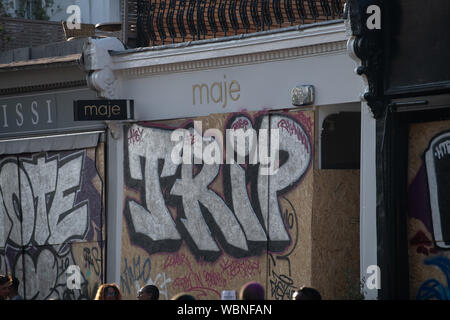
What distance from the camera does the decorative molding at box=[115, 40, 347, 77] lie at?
40.7ft

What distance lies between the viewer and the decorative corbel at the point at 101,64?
49.2 feet

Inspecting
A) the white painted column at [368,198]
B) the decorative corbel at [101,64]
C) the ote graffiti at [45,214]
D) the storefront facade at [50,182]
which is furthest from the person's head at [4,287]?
the decorative corbel at [101,64]

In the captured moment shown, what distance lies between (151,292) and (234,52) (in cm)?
453

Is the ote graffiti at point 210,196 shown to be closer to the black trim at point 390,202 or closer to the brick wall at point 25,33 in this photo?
the black trim at point 390,202

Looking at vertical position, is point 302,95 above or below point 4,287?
above

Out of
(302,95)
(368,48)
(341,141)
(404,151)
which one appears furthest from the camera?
(341,141)

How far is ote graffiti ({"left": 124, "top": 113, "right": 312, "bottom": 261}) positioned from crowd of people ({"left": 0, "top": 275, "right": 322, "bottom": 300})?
8.32 feet

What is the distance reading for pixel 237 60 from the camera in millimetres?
13523

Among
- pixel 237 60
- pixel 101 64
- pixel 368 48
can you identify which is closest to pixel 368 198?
pixel 368 48

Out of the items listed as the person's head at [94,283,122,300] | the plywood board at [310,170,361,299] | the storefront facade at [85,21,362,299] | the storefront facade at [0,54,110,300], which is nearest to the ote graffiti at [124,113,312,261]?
the storefront facade at [85,21,362,299]

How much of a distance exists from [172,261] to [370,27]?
4730 mm

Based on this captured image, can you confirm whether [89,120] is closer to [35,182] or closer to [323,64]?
[35,182]

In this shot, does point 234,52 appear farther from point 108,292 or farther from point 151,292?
point 108,292

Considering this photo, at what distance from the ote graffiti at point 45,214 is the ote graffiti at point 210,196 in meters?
1.06
